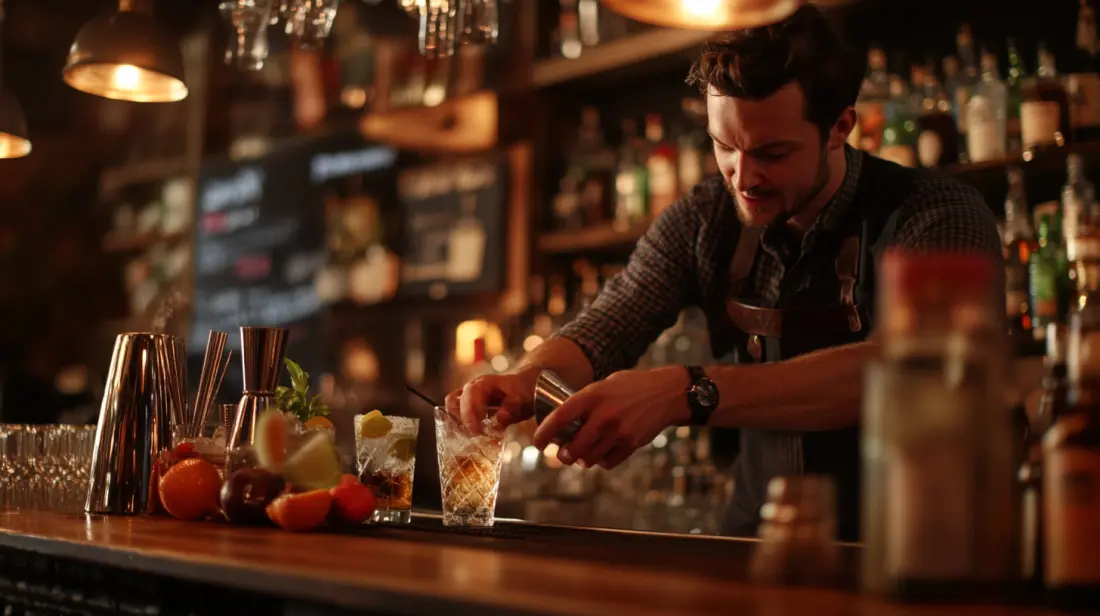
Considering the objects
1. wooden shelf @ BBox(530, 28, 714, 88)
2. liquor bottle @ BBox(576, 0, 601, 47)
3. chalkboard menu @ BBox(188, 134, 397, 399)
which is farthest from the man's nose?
chalkboard menu @ BBox(188, 134, 397, 399)

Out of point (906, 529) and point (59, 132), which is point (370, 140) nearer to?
point (59, 132)

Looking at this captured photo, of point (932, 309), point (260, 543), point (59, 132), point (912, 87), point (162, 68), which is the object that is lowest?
point (260, 543)

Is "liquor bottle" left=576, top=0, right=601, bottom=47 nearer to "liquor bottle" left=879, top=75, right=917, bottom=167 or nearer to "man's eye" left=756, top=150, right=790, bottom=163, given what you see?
"liquor bottle" left=879, top=75, right=917, bottom=167

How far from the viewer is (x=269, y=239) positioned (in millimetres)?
5145

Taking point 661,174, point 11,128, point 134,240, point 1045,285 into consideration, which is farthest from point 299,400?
point 134,240

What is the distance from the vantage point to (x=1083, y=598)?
2.75 ft

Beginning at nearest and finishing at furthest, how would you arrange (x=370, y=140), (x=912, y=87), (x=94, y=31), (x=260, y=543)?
(x=260, y=543) → (x=94, y=31) → (x=912, y=87) → (x=370, y=140)

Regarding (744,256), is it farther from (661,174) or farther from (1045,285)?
(661,174)

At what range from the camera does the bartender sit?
174 cm

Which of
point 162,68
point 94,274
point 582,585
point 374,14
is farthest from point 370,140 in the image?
point 582,585

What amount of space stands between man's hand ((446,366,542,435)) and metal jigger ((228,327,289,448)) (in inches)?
10.6

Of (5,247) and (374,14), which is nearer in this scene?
(374,14)

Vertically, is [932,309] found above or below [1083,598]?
above

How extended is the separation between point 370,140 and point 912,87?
2295 mm
